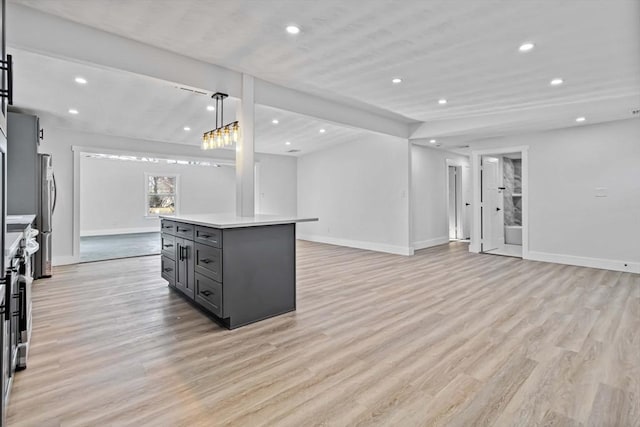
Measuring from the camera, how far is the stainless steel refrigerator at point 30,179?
408 centimetres

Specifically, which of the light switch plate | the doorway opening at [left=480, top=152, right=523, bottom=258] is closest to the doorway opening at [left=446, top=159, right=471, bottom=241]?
the doorway opening at [left=480, top=152, right=523, bottom=258]

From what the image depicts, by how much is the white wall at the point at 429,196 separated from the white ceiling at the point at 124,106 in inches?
63.6

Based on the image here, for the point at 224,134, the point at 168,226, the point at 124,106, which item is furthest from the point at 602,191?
the point at 124,106

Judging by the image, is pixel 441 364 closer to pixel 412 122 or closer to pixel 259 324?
pixel 259 324

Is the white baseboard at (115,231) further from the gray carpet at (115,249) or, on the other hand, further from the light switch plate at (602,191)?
the light switch plate at (602,191)

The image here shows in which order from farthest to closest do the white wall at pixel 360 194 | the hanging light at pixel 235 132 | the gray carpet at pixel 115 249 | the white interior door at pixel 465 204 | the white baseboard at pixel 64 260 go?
the white interior door at pixel 465 204, the white wall at pixel 360 194, the gray carpet at pixel 115 249, the white baseboard at pixel 64 260, the hanging light at pixel 235 132

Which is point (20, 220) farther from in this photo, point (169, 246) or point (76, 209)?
point (76, 209)

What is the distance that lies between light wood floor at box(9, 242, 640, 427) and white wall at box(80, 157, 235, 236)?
24.1 ft

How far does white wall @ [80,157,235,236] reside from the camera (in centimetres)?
1018

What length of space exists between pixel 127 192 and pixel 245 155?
29.2 ft

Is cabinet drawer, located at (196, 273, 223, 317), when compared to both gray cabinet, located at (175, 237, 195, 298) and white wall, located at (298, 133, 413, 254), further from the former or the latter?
white wall, located at (298, 133, 413, 254)

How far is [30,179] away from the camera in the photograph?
4250mm

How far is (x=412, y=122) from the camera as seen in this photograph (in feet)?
20.9

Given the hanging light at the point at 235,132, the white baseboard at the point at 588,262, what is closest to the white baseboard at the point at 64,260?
the hanging light at the point at 235,132
